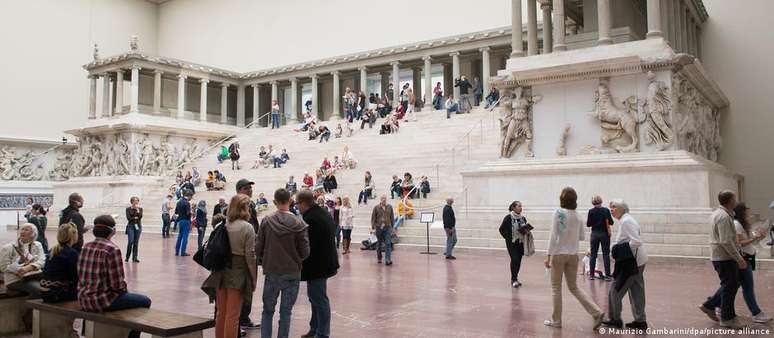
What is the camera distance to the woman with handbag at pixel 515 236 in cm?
904

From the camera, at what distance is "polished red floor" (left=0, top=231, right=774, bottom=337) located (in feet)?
20.5

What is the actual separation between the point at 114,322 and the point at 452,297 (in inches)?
175

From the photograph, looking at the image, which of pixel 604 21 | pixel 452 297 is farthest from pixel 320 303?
pixel 604 21

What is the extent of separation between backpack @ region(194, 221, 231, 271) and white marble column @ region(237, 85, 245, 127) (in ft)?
113

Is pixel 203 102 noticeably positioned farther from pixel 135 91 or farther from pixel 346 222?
pixel 346 222

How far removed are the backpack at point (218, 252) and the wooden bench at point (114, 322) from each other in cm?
46

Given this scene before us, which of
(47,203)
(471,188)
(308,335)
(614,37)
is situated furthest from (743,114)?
(47,203)

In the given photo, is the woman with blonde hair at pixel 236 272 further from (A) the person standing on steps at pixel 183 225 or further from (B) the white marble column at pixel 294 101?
(B) the white marble column at pixel 294 101

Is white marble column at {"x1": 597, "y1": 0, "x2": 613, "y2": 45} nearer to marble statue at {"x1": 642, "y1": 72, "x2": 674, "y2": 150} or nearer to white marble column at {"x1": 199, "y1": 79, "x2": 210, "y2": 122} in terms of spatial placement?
marble statue at {"x1": 642, "y1": 72, "x2": 674, "y2": 150}

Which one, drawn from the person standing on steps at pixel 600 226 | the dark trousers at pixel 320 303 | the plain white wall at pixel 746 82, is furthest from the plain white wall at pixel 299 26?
the dark trousers at pixel 320 303

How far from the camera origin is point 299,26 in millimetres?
41312

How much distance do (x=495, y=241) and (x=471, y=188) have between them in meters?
2.58

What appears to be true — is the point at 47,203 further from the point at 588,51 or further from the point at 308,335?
the point at 308,335

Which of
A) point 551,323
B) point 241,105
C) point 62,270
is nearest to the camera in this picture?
point 62,270
